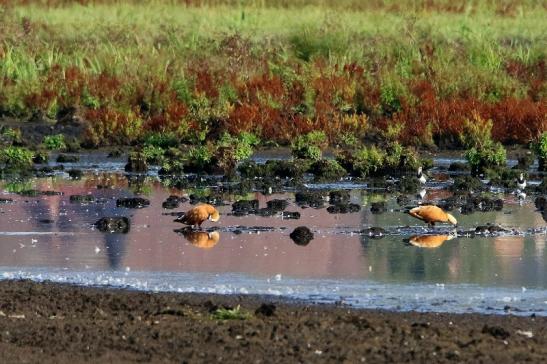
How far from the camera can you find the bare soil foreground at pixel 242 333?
9586 mm

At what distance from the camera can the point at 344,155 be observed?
2231cm

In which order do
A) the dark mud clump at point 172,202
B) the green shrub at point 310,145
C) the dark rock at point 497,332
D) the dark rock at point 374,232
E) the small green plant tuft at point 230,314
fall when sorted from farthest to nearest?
1. the green shrub at point 310,145
2. the dark mud clump at point 172,202
3. the dark rock at point 374,232
4. the small green plant tuft at point 230,314
5. the dark rock at point 497,332

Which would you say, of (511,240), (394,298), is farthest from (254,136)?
(394,298)

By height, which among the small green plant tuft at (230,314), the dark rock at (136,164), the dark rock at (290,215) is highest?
the dark rock at (136,164)

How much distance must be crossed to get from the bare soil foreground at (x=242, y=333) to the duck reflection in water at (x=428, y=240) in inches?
142

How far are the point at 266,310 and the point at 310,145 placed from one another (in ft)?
41.1

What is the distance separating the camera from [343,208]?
17750mm

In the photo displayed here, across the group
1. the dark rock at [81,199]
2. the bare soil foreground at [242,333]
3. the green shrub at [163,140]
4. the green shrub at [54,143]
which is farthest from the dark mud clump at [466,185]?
the bare soil foreground at [242,333]

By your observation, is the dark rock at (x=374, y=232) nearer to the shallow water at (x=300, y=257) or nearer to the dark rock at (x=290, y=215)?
the shallow water at (x=300, y=257)

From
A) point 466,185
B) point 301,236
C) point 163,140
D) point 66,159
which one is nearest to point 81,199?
point 301,236

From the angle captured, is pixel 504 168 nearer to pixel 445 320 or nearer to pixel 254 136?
pixel 254 136

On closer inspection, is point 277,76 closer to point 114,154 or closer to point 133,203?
point 114,154

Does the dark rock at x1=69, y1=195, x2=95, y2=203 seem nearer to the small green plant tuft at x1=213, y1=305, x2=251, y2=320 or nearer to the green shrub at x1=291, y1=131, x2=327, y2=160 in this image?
the green shrub at x1=291, y1=131, x2=327, y2=160

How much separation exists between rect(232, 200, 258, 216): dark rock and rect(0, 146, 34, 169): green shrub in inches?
249
